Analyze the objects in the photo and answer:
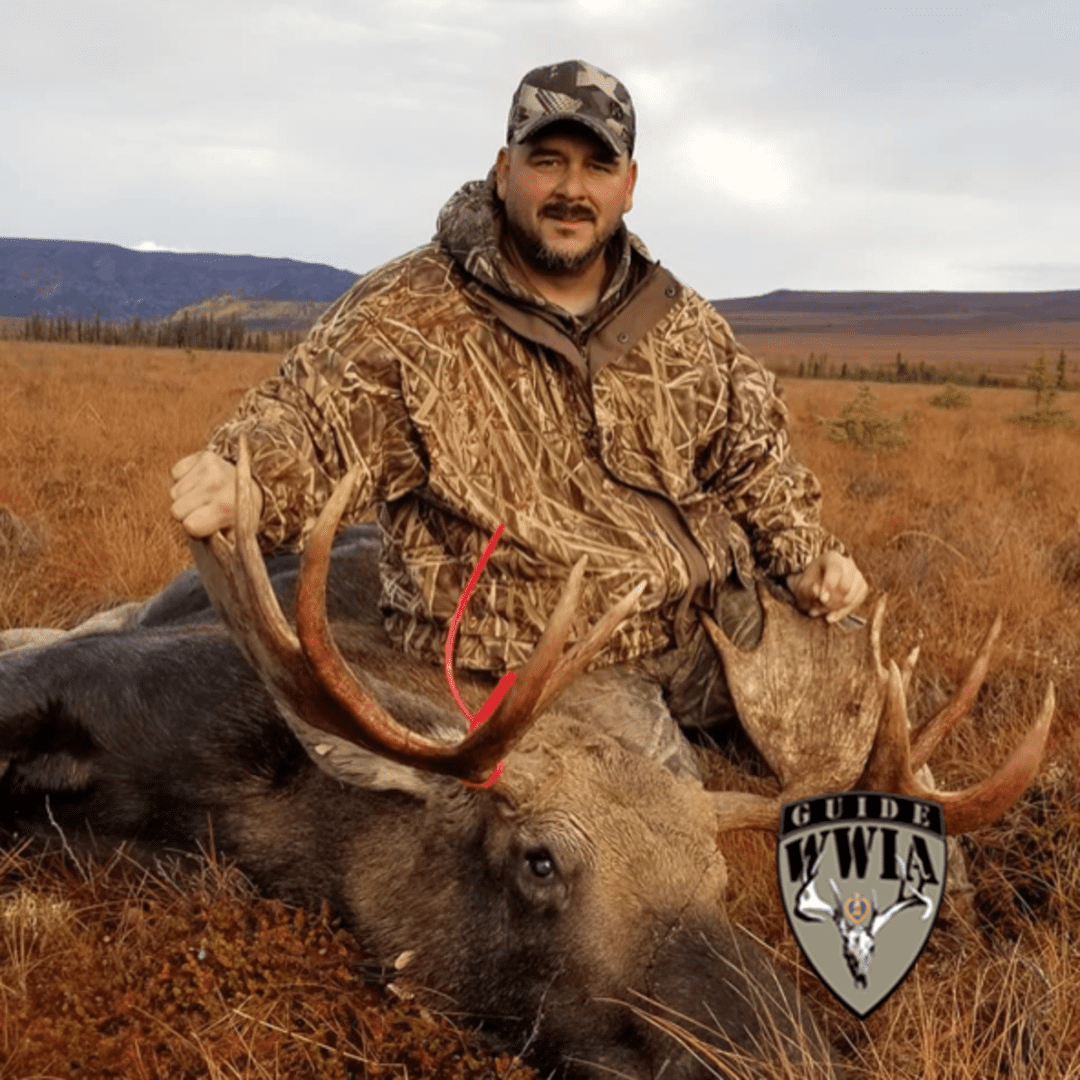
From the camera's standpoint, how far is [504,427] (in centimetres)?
375

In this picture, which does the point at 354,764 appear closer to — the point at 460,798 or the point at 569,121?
the point at 460,798

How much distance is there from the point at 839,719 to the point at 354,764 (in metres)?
1.57

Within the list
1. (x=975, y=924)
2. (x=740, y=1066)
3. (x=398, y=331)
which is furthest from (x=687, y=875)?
(x=398, y=331)

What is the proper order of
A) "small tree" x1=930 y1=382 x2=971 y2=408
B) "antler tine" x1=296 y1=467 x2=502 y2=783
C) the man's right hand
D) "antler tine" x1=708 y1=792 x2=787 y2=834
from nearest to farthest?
"antler tine" x1=296 y1=467 x2=502 y2=783
the man's right hand
"antler tine" x1=708 y1=792 x2=787 y2=834
"small tree" x1=930 y1=382 x2=971 y2=408

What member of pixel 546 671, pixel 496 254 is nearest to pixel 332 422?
pixel 496 254

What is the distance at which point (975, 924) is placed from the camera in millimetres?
3371

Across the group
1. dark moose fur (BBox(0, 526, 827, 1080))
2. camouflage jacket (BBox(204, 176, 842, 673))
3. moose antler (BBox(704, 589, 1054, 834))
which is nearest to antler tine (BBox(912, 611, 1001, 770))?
moose antler (BBox(704, 589, 1054, 834))

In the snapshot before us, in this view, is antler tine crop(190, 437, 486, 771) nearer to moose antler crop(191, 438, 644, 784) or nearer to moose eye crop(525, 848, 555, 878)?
moose antler crop(191, 438, 644, 784)

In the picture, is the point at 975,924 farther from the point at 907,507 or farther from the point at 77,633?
the point at 907,507

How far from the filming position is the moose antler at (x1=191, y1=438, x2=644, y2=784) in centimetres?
239

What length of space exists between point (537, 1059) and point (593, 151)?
2704 mm

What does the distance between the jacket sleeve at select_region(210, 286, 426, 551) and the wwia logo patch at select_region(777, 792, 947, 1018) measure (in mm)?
1602

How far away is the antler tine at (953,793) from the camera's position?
2.75 metres

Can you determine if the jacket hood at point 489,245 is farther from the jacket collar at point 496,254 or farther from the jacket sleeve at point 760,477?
the jacket sleeve at point 760,477
